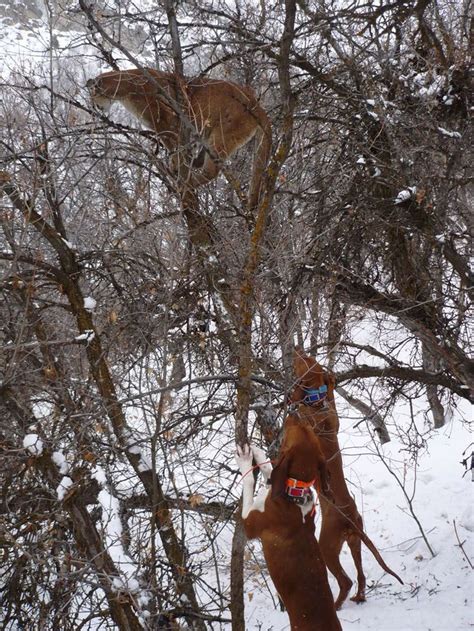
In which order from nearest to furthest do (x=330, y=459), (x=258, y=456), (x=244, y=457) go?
(x=244, y=457) < (x=258, y=456) < (x=330, y=459)

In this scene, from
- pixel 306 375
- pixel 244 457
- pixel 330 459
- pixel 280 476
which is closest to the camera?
pixel 280 476

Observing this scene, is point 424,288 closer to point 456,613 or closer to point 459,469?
point 456,613

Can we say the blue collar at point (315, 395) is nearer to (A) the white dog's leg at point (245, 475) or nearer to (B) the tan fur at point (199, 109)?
(A) the white dog's leg at point (245, 475)

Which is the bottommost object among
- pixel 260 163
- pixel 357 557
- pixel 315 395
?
pixel 357 557

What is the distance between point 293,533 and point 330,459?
1.10 meters

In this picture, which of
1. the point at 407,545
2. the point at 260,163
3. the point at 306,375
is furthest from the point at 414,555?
the point at 260,163

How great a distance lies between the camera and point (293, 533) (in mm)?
4832

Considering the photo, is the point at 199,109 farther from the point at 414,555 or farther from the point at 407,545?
the point at 407,545

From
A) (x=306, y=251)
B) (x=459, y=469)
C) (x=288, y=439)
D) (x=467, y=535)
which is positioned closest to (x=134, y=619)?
(x=288, y=439)

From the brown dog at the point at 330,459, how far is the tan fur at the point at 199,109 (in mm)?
1848

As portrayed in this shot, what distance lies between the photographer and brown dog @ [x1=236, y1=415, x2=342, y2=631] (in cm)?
472

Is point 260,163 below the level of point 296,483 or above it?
above

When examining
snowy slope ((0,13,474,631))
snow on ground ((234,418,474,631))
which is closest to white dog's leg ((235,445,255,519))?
snowy slope ((0,13,474,631))

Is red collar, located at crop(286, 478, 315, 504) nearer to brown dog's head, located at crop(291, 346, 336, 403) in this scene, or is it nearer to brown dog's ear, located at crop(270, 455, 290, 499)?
brown dog's ear, located at crop(270, 455, 290, 499)
